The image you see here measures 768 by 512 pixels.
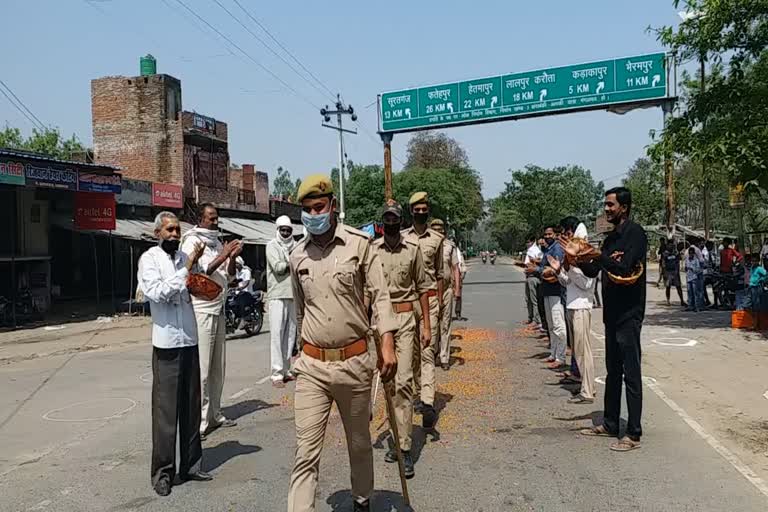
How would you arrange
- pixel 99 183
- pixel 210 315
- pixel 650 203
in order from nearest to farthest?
pixel 210 315
pixel 99 183
pixel 650 203

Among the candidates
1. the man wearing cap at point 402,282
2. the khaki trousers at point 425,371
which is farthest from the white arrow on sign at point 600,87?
the man wearing cap at point 402,282

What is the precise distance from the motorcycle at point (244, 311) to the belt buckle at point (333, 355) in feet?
34.4

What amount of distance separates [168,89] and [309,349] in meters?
27.2

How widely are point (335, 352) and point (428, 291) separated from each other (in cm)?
246

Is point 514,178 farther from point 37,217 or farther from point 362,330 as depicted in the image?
point 362,330

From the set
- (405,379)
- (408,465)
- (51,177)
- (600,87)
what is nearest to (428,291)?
(405,379)

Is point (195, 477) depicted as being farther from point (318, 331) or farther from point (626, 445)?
point (626, 445)

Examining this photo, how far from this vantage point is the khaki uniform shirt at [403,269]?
240 inches

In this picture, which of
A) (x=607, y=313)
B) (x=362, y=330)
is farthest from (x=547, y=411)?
(x=362, y=330)

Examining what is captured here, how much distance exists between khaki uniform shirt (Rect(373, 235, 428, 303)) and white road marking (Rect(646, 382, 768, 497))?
281cm

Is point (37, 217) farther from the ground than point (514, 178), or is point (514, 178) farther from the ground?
point (514, 178)

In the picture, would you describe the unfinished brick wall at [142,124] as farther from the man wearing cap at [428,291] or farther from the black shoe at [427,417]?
the black shoe at [427,417]

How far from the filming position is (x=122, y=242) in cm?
2473

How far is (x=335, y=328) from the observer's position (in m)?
4.20
